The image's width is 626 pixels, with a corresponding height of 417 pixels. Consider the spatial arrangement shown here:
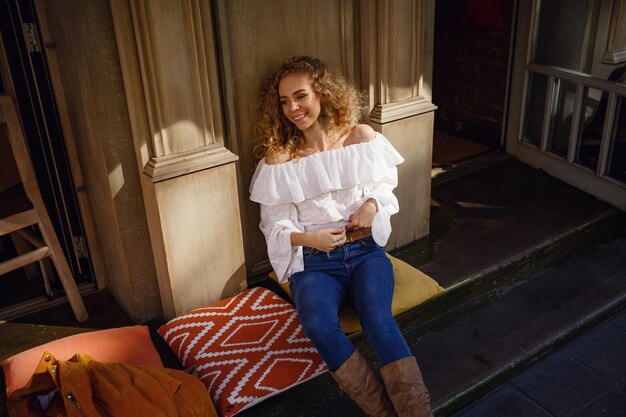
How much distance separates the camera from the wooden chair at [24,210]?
9.14ft

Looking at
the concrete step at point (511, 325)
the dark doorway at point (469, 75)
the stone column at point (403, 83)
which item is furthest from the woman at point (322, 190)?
the dark doorway at point (469, 75)

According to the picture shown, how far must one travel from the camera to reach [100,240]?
3350mm

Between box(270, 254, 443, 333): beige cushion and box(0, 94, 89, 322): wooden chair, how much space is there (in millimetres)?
1063

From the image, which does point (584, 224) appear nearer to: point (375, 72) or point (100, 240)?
point (375, 72)

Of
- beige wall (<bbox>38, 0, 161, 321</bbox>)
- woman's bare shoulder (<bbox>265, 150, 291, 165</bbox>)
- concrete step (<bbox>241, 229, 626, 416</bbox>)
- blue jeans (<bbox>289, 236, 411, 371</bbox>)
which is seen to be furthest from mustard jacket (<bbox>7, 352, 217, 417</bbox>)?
woman's bare shoulder (<bbox>265, 150, 291, 165</bbox>)

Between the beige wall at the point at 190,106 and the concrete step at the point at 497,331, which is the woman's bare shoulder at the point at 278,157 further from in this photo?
the concrete step at the point at 497,331

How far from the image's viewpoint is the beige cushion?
3.00 metres

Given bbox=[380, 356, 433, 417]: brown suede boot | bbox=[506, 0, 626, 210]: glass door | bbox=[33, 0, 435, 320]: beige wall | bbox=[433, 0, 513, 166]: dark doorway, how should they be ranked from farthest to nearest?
bbox=[433, 0, 513, 166]: dark doorway → bbox=[506, 0, 626, 210]: glass door → bbox=[33, 0, 435, 320]: beige wall → bbox=[380, 356, 433, 417]: brown suede boot

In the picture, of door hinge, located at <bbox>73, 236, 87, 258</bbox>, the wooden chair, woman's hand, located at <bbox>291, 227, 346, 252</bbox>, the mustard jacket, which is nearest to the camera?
the mustard jacket

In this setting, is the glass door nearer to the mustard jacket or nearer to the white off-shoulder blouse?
the white off-shoulder blouse

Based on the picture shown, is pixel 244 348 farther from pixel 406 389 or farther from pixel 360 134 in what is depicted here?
pixel 360 134

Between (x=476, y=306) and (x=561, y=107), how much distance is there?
1.76m

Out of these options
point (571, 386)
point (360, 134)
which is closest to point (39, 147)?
point (360, 134)

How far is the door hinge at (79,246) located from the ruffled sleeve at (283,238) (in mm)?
1065
